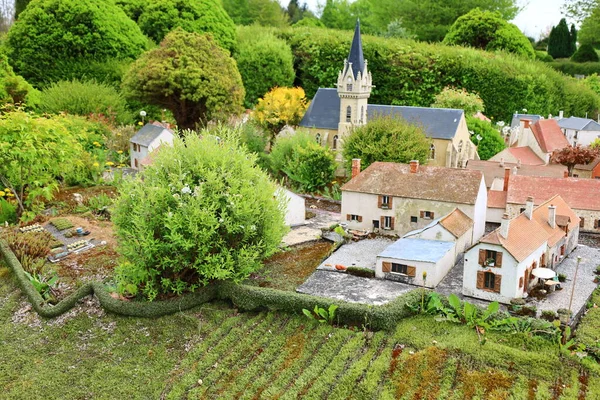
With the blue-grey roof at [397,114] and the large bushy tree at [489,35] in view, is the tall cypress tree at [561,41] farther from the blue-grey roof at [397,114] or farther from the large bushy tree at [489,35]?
the blue-grey roof at [397,114]

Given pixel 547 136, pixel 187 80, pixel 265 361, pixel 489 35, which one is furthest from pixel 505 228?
pixel 489 35

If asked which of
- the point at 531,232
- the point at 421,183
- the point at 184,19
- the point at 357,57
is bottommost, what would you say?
the point at 531,232

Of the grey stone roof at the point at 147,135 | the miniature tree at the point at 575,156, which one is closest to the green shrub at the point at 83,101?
the grey stone roof at the point at 147,135

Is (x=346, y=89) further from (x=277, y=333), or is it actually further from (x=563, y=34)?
(x=563, y=34)

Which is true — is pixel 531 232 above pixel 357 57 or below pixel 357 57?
below

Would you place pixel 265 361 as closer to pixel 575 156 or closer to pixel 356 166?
pixel 356 166

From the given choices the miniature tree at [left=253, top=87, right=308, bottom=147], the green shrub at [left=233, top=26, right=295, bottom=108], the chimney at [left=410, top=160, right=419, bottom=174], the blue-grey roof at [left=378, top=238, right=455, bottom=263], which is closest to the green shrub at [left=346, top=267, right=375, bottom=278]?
the blue-grey roof at [left=378, top=238, right=455, bottom=263]

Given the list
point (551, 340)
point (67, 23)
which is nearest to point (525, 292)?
point (551, 340)
